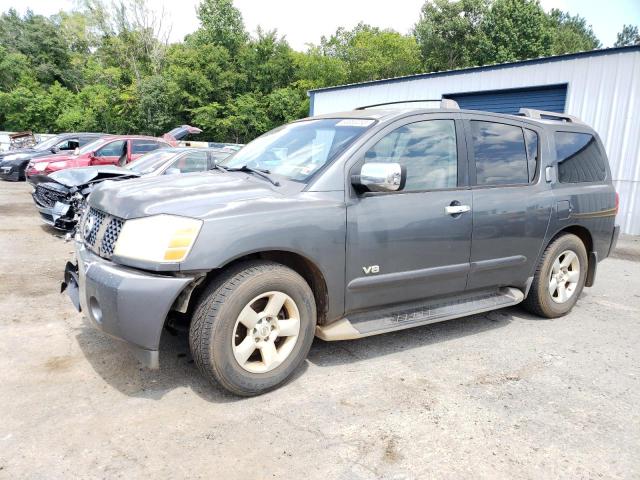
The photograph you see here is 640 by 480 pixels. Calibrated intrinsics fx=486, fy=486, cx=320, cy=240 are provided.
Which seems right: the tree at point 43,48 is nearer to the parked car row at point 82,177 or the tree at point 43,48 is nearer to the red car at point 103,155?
the red car at point 103,155

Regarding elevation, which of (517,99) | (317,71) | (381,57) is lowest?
(517,99)

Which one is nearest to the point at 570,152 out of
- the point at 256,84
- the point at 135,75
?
the point at 256,84

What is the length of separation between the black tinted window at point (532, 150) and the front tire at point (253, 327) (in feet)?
8.24

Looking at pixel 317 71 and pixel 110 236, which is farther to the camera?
pixel 317 71

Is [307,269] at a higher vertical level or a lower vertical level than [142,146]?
lower

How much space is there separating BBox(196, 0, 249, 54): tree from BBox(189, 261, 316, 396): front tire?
37400 mm

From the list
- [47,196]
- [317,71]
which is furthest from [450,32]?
[47,196]

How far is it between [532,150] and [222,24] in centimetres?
4080

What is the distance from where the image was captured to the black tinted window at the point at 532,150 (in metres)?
4.39

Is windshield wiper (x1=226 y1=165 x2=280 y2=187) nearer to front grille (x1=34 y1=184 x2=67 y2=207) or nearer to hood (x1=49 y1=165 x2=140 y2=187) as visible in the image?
hood (x1=49 y1=165 x2=140 y2=187)

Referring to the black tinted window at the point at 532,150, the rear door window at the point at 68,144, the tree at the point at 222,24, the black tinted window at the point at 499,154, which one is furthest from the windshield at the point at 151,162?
the tree at the point at 222,24

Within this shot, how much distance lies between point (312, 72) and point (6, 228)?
33.2 m

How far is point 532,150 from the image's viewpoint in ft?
14.6

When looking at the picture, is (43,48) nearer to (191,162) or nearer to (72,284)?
(191,162)
